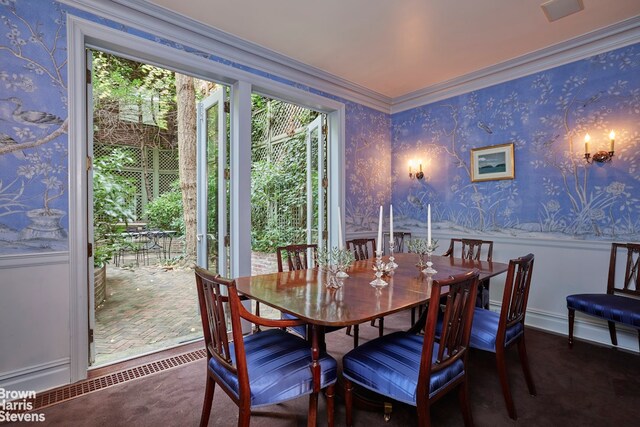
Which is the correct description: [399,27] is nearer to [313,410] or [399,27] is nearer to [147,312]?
[313,410]

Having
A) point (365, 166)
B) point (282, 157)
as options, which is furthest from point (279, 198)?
point (365, 166)

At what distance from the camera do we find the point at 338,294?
175cm

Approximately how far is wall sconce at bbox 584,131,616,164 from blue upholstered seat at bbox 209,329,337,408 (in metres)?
3.16

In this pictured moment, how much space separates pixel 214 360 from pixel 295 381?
1.53ft

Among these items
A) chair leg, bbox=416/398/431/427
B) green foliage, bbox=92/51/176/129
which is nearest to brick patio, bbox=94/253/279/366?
chair leg, bbox=416/398/431/427

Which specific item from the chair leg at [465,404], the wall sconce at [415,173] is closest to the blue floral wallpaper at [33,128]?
the chair leg at [465,404]

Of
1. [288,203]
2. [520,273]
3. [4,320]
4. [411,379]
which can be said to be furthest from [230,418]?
[288,203]

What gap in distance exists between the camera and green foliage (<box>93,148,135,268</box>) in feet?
12.2

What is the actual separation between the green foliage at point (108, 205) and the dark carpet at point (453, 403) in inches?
84.9

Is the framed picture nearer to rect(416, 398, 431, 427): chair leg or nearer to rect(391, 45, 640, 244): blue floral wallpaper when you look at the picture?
rect(391, 45, 640, 244): blue floral wallpaper

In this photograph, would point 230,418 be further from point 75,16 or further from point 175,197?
point 175,197

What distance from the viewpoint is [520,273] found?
1837mm

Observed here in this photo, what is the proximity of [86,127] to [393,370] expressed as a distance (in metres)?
2.62

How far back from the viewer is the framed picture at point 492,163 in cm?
351
